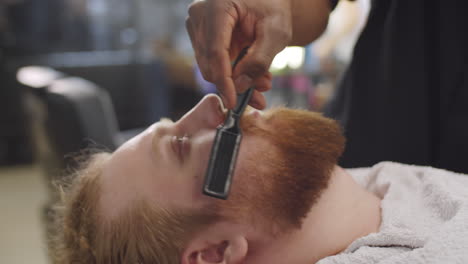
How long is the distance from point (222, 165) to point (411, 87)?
0.59 meters

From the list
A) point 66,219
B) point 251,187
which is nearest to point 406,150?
point 251,187

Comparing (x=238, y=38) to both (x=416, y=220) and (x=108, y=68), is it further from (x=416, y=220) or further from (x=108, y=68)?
(x=108, y=68)

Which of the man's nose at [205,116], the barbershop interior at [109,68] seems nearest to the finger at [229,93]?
the man's nose at [205,116]

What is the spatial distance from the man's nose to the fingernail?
0.10 meters

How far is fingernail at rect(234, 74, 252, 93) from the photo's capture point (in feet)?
2.38

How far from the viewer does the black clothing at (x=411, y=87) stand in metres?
0.98

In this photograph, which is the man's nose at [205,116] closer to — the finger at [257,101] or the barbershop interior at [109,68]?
the finger at [257,101]

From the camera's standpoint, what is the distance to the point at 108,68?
11.8ft

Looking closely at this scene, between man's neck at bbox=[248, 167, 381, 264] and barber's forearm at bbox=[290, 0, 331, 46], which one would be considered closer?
man's neck at bbox=[248, 167, 381, 264]

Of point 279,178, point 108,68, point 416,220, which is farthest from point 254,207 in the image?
point 108,68

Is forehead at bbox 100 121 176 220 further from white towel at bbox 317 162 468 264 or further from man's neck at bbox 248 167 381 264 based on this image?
white towel at bbox 317 162 468 264

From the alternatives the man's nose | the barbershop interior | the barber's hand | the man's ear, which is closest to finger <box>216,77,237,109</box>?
the barber's hand

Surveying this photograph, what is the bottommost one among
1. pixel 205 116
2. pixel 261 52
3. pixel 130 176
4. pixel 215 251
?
pixel 215 251

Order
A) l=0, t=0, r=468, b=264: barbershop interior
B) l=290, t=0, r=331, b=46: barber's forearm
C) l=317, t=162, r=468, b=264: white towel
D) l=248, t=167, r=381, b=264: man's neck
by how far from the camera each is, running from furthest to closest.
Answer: l=0, t=0, r=468, b=264: barbershop interior, l=290, t=0, r=331, b=46: barber's forearm, l=248, t=167, r=381, b=264: man's neck, l=317, t=162, r=468, b=264: white towel
